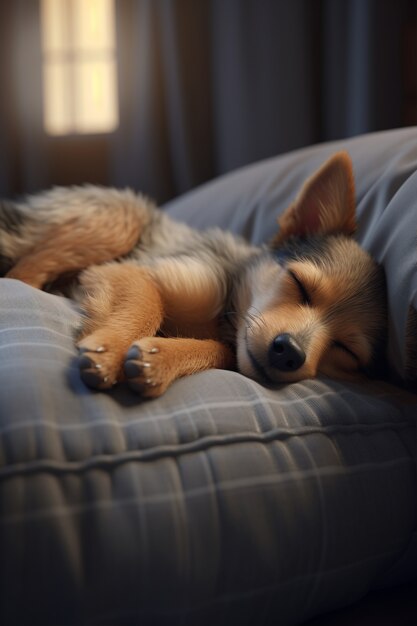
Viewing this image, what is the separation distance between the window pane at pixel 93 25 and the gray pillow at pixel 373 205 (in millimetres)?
2315

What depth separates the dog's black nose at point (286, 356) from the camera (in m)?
1.47

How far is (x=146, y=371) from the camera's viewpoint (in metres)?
1.22

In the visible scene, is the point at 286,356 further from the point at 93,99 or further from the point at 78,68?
the point at 78,68

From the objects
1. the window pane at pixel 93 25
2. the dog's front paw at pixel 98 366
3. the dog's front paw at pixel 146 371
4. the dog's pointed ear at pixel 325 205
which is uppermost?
the window pane at pixel 93 25

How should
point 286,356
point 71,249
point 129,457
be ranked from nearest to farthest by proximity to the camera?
point 129,457, point 286,356, point 71,249

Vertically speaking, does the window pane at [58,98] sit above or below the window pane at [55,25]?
below

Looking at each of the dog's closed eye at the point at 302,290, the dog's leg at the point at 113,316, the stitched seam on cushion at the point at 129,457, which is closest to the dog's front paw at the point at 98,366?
the dog's leg at the point at 113,316

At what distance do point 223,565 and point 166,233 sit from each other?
4.83 ft

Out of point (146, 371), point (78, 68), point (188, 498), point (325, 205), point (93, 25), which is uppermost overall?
point (93, 25)

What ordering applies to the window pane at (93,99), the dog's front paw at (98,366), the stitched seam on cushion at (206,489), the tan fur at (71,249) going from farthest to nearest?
1. the window pane at (93,99)
2. the tan fur at (71,249)
3. the dog's front paw at (98,366)
4. the stitched seam on cushion at (206,489)

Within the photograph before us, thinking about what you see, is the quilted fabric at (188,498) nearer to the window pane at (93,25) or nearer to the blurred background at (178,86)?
the blurred background at (178,86)

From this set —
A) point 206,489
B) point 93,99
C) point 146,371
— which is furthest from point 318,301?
point 93,99

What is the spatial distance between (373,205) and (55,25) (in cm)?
384

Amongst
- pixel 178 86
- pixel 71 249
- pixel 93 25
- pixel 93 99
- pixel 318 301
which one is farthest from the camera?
pixel 93 99
